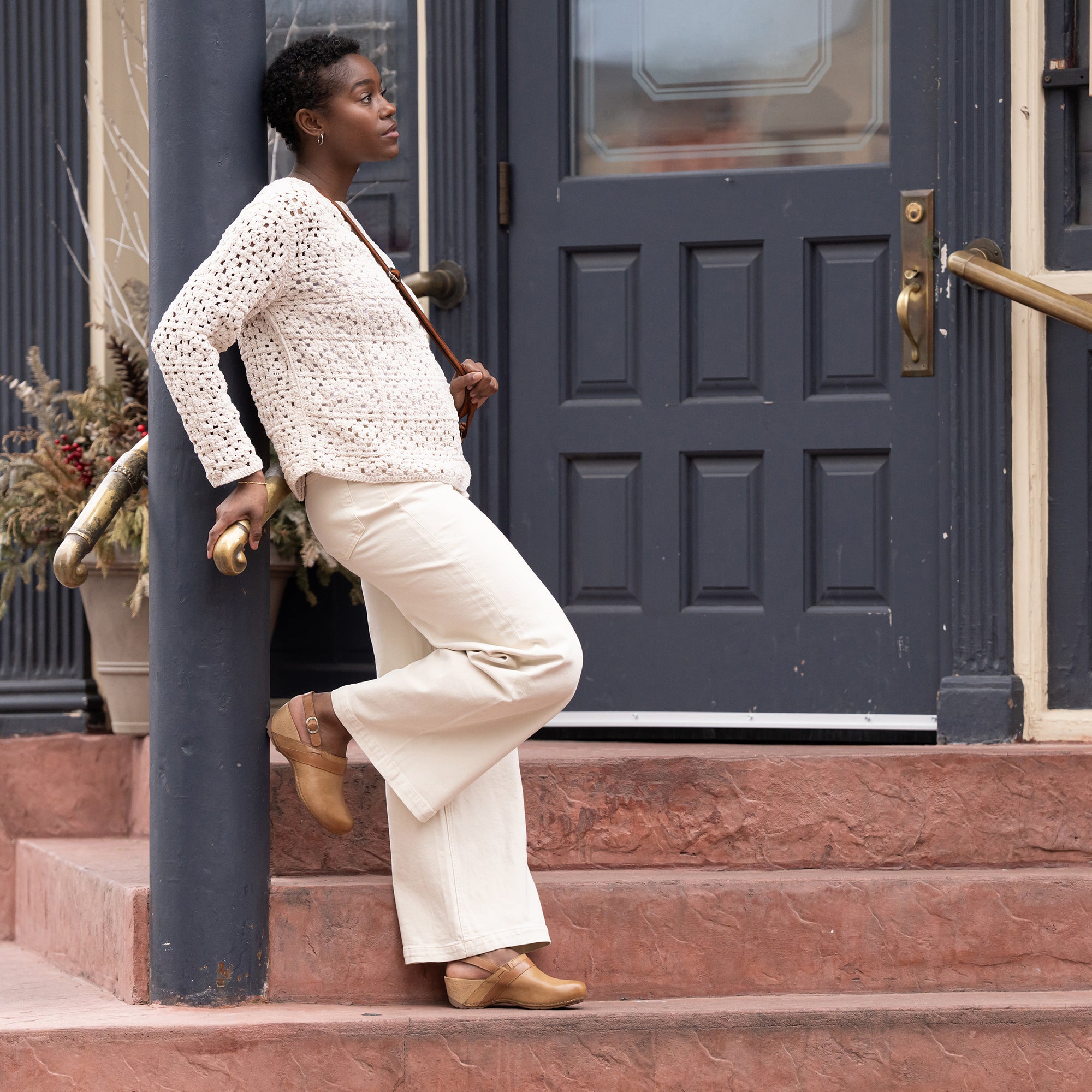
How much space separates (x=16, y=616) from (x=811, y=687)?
2120 millimetres

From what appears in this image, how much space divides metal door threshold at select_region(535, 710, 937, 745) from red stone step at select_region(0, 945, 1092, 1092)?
1.05m

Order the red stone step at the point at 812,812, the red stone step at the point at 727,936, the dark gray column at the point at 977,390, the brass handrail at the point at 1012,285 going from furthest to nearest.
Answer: the dark gray column at the point at 977,390
the brass handrail at the point at 1012,285
the red stone step at the point at 812,812
the red stone step at the point at 727,936

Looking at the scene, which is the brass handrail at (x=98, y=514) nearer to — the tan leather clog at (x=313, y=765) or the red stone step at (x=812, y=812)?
the tan leather clog at (x=313, y=765)

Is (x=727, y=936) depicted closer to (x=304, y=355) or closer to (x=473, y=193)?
(x=304, y=355)

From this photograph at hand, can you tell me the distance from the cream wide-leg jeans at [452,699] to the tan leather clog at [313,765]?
0.10 meters

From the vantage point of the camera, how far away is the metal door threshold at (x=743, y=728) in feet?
12.8

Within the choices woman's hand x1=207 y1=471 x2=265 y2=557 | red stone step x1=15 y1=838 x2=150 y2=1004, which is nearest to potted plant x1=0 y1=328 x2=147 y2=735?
red stone step x1=15 y1=838 x2=150 y2=1004

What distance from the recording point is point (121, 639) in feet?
12.9

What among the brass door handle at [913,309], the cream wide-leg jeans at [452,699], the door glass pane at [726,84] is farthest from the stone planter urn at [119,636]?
the brass door handle at [913,309]

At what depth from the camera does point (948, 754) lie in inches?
133

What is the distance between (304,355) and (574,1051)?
1.38 m

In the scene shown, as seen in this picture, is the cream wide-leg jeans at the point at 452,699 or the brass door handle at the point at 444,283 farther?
the brass door handle at the point at 444,283

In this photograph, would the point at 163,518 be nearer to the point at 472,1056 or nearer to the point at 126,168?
the point at 472,1056

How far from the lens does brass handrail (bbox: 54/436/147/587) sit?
2.92m
